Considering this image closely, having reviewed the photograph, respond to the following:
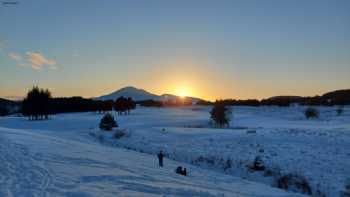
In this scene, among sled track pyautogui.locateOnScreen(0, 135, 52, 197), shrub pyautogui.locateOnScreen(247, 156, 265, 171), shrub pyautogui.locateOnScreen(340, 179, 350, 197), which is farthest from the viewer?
shrub pyautogui.locateOnScreen(247, 156, 265, 171)

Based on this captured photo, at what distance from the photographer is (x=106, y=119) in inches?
Result: 2344

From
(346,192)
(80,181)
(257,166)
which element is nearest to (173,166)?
(257,166)

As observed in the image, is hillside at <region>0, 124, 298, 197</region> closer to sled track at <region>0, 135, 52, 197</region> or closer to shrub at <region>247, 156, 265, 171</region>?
sled track at <region>0, 135, 52, 197</region>

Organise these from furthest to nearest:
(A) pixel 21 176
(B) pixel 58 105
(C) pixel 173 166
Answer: (B) pixel 58 105 → (C) pixel 173 166 → (A) pixel 21 176

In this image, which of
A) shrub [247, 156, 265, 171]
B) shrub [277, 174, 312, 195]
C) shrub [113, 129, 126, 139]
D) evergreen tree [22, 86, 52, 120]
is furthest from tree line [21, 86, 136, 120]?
shrub [277, 174, 312, 195]

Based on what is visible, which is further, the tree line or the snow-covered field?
the tree line

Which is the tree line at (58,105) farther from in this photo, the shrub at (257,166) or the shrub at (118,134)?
the shrub at (257,166)

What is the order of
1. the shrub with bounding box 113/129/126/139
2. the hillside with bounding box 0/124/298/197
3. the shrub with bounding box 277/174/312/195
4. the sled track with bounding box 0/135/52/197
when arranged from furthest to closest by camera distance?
the shrub with bounding box 113/129/126/139 < the shrub with bounding box 277/174/312/195 < the hillside with bounding box 0/124/298/197 < the sled track with bounding box 0/135/52/197

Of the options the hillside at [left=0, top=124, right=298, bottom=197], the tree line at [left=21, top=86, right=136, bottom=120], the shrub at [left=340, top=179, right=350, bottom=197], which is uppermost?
the tree line at [left=21, top=86, right=136, bottom=120]

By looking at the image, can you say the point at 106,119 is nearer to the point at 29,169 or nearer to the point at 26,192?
the point at 29,169

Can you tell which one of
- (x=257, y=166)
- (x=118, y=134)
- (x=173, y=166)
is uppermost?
A: (x=118, y=134)

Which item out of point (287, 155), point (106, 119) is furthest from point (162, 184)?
point (106, 119)

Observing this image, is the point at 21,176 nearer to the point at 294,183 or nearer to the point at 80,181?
the point at 80,181

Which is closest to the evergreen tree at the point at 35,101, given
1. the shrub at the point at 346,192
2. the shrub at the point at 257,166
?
the shrub at the point at 257,166
